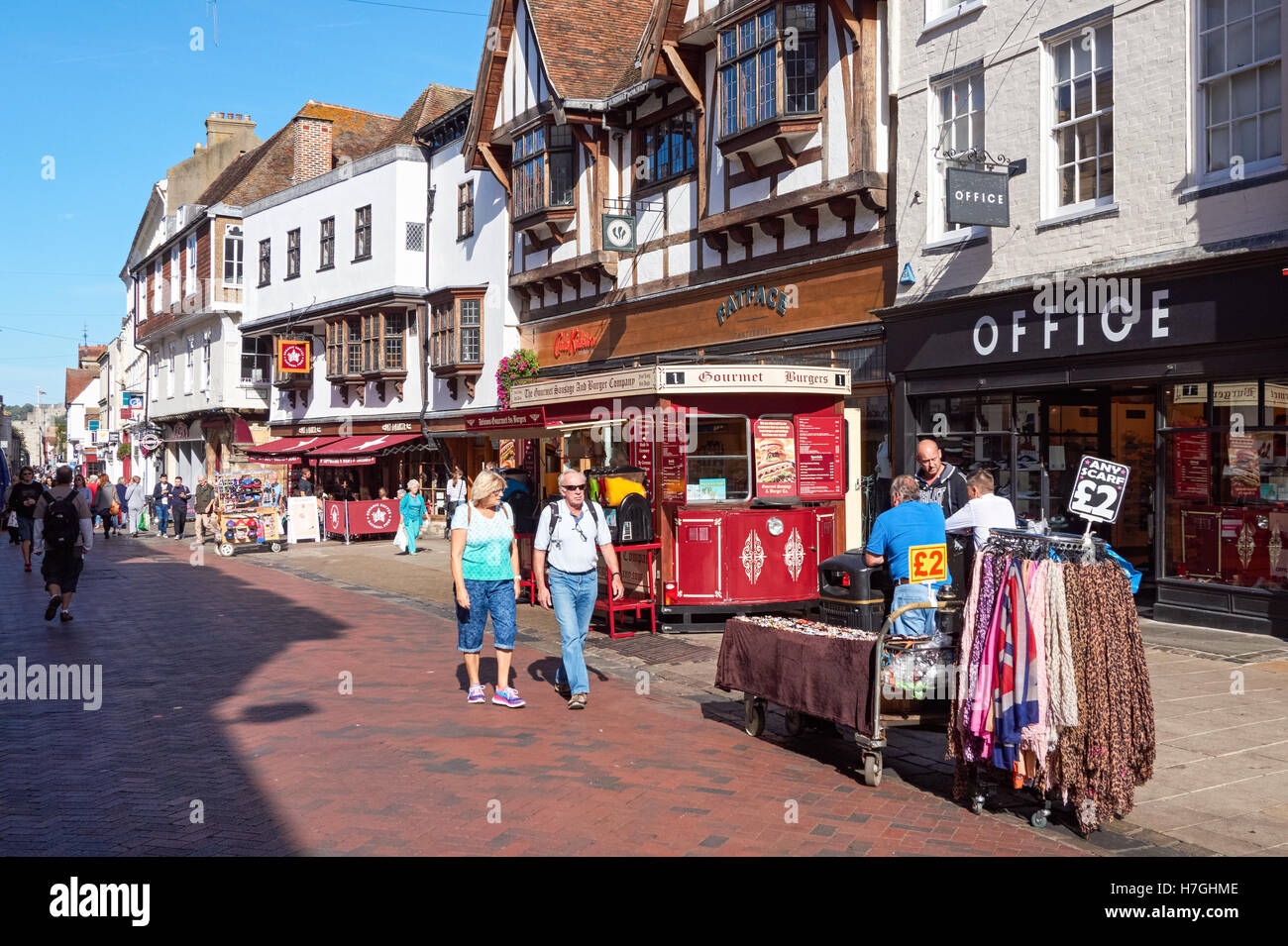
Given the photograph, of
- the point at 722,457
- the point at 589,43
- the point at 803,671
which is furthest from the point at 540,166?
the point at 803,671

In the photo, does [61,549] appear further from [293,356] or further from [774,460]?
[293,356]

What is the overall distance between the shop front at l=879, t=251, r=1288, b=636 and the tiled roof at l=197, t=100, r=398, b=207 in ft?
93.6

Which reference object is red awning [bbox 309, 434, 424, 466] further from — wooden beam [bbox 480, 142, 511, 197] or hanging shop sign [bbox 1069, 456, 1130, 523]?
hanging shop sign [bbox 1069, 456, 1130, 523]

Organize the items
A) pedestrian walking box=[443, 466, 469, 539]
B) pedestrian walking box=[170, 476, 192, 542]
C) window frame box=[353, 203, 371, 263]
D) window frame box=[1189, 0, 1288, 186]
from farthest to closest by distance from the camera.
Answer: window frame box=[353, 203, 371, 263] → pedestrian walking box=[170, 476, 192, 542] → pedestrian walking box=[443, 466, 469, 539] → window frame box=[1189, 0, 1288, 186]

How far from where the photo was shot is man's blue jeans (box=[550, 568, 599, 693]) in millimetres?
8297

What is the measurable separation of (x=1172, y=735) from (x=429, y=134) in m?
25.2

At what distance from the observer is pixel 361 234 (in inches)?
1190

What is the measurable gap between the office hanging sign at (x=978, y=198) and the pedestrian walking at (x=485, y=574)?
295 inches

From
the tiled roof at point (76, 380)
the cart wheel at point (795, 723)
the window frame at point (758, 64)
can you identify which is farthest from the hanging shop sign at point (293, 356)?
the tiled roof at point (76, 380)

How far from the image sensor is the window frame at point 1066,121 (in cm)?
1247

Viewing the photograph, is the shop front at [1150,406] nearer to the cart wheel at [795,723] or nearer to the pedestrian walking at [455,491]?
the cart wheel at [795,723]

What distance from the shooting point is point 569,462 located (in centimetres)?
1466

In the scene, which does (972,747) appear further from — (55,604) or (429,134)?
(429,134)

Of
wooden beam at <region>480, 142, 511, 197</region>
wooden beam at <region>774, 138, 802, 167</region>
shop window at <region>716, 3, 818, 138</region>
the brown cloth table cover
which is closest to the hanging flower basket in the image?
wooden beam at <region>480, 142, 511, 197</region>
